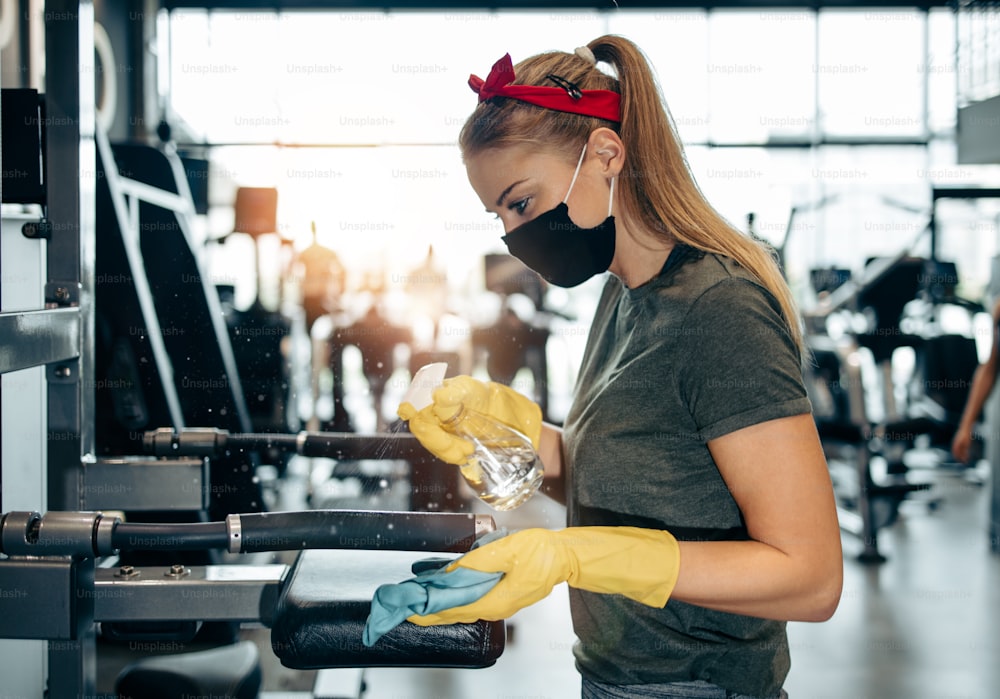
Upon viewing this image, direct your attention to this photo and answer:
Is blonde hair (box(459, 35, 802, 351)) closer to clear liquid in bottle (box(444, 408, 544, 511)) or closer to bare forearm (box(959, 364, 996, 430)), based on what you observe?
clear liquid in bottle (box(444, 408, 544, 511))

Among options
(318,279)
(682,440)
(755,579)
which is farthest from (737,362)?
(318,279)

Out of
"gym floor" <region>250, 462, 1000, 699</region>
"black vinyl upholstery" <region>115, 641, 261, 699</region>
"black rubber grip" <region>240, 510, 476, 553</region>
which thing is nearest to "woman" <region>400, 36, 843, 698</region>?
"black rubber grip" <region>240, 510, 476, 553</region>

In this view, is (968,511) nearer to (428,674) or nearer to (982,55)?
(982,55)

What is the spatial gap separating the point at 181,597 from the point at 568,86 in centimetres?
92

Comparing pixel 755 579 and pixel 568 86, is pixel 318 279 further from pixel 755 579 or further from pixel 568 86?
pixel 755 579

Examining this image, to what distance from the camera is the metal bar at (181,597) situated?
111 cm

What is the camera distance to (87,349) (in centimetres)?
141

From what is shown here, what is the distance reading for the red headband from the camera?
1104mm

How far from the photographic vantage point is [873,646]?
2.94 meters

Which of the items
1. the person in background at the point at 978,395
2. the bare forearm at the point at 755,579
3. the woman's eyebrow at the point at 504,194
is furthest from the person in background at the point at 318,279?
the person in background at the point at 978,395

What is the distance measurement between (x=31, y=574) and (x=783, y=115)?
25.1 feet

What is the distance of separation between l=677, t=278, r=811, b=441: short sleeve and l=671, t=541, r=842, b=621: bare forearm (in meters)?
0.14

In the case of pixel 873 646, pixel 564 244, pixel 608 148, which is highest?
pixel 608 148

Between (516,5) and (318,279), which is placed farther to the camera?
(516,5)
